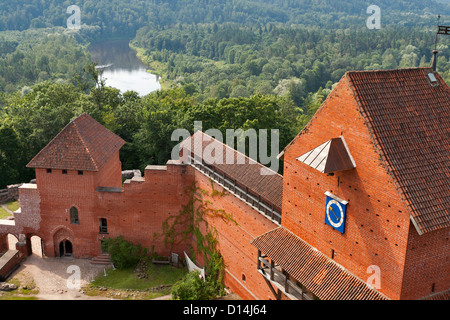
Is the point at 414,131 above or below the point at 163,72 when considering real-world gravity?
above

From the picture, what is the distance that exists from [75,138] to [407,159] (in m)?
22.0

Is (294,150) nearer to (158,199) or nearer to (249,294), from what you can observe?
(249,294)

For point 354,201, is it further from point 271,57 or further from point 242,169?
point 271,57

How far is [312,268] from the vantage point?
65.9ft

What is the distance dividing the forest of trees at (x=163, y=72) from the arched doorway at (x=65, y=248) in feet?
35.2

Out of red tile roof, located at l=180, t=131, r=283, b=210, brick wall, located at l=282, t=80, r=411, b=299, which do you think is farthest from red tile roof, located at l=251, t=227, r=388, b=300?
red tile roof, located at l=180, t=131, r=283, b=210

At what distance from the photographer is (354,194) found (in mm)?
18547

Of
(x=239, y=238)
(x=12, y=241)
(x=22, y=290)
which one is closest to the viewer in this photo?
(x=239, y=238)

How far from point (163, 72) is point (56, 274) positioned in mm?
103477

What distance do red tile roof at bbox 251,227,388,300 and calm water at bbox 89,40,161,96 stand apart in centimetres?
8491

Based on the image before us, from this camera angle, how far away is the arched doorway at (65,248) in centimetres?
3394

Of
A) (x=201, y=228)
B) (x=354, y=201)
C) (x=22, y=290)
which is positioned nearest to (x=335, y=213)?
(x=354, y=201)

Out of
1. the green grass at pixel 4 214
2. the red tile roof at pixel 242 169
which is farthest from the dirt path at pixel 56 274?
the red tile roof at pixel 242 169

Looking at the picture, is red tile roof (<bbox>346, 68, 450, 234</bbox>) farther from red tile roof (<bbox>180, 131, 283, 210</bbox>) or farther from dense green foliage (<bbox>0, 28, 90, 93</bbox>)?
dense green foliage (<bbox>0, 28, 90, 93</bbox>)
